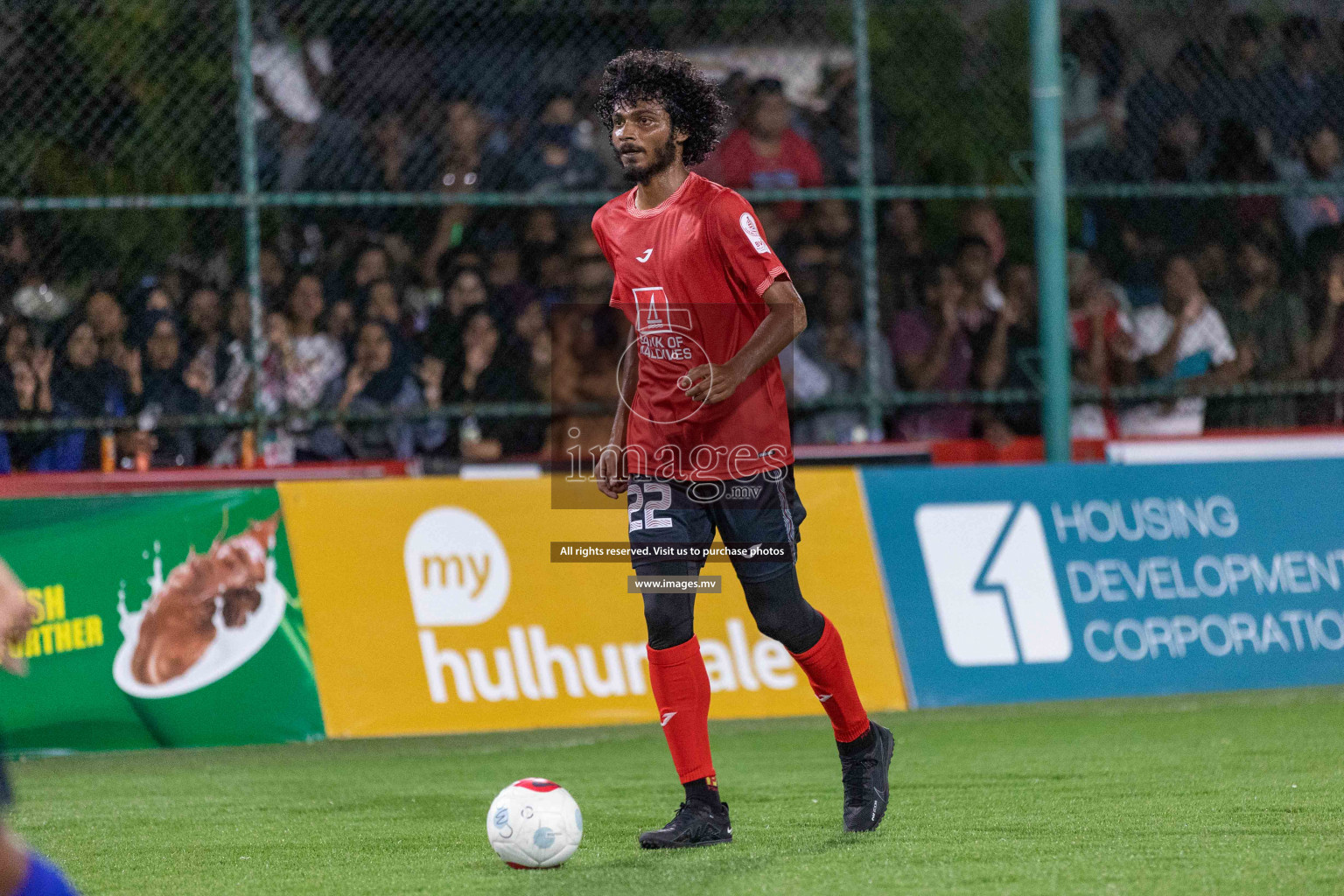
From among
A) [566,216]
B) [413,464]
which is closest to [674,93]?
[413,464]

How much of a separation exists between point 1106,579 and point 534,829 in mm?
4619

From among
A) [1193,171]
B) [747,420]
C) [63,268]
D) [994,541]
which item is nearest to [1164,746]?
[994,541]

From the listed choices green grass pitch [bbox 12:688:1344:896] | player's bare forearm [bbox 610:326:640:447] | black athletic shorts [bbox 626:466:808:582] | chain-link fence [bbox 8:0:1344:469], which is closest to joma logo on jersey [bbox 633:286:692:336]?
player's bare forearm [bbox 610:326:640:447]

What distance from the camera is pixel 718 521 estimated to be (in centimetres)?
470

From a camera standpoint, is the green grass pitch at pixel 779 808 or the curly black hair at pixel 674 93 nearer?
the green grass pitch at pixel 779 808

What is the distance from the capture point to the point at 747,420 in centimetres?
472

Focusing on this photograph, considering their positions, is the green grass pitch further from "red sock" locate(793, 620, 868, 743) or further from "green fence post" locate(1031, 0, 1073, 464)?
"green fence post" locate(1031, 0, 1073, 464)

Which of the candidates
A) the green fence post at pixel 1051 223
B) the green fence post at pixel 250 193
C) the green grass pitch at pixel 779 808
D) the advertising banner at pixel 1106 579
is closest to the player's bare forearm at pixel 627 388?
the green grass pitch at pixel 779 808

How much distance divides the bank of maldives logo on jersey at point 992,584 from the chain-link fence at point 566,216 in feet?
4.85

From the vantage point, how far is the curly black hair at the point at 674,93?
187 inches

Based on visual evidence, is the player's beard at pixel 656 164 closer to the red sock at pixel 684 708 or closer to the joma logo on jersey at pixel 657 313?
the joma logo on jersey at pixel 657 313

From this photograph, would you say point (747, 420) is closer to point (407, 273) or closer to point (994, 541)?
point (994, 541)

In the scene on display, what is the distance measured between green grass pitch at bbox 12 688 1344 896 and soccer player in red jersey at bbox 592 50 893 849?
353 mm

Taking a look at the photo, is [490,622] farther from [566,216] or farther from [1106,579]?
[566,216]
